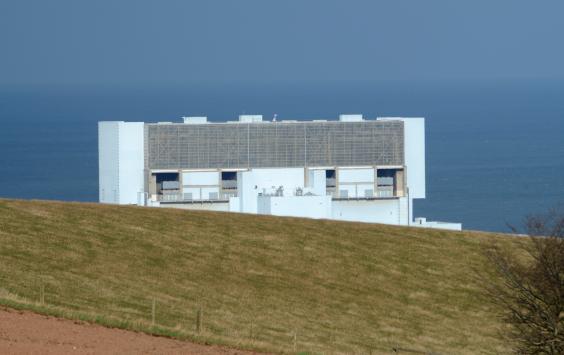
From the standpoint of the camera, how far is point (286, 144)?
423ft

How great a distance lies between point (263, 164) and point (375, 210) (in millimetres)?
11637

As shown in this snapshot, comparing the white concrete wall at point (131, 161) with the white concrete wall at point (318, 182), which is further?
the white concrete wall at point (318, 182)

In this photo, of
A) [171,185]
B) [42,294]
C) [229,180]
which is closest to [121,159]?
[171,185]

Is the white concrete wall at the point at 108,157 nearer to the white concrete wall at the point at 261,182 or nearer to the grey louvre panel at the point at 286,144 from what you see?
the grey louvre panel at the point at 286,144

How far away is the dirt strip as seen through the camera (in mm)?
16688

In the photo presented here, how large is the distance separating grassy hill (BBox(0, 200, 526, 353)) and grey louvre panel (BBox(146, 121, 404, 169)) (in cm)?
8830

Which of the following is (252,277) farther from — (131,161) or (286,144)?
(286,144)

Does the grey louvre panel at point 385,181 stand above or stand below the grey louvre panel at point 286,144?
below

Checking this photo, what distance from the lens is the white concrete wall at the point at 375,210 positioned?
123562 millimetres

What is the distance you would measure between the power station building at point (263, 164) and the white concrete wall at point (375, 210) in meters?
0.09

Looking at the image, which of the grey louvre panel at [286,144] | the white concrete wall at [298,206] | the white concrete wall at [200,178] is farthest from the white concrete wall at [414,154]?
the white concrete wall at [298,206]

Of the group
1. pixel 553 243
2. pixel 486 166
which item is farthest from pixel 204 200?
pixel 553 243

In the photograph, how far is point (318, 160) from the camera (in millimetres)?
128750

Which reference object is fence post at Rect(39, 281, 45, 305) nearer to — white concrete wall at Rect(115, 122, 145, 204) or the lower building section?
the lower building section
